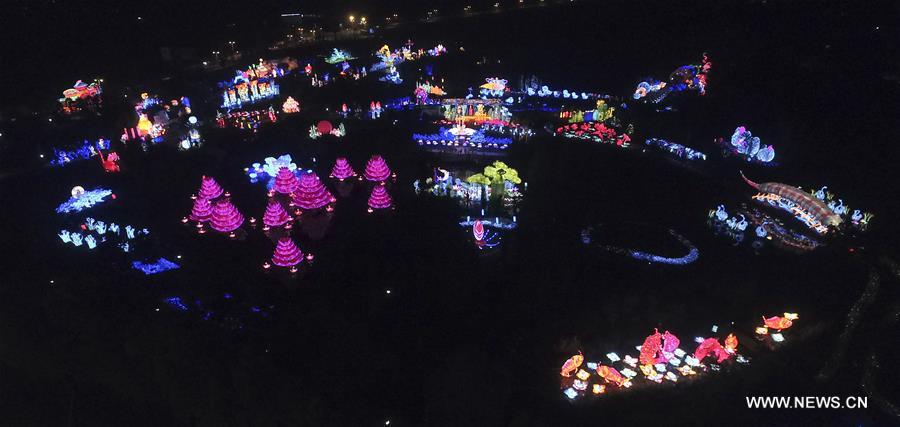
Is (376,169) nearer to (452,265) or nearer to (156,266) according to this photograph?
(452,265)

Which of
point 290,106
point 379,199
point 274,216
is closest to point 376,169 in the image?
point 379,199

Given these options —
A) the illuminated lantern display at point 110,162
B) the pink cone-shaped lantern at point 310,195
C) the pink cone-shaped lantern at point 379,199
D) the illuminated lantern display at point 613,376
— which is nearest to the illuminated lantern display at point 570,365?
the illuminated lantern display at point 613,376

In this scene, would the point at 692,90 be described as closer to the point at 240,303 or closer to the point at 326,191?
the point at 326,191

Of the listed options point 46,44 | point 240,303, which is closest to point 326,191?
point 240,303

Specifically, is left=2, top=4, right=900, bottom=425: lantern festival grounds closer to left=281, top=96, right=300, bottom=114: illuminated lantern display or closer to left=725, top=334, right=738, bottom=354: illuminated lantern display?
left=725, top=334, right=738, bottom=354: illuminated lantern display

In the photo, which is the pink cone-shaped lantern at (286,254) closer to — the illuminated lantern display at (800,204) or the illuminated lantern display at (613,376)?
the illuminated lantern display at (613,376)
